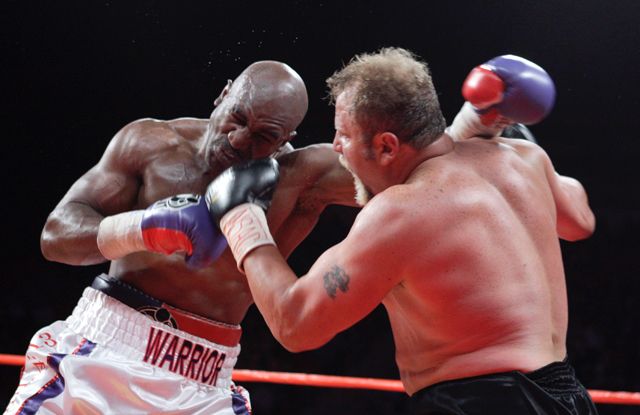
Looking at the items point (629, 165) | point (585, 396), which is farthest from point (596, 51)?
point (585, 396)

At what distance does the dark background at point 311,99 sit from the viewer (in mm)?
4758

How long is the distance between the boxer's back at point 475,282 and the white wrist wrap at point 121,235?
62cm

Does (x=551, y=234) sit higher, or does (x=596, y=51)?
(x=551, y=234)

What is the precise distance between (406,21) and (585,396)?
374 cm

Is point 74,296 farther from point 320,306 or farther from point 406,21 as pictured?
point 320,306

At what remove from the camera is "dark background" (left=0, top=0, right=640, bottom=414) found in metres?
4.76

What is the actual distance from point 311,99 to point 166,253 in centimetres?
352

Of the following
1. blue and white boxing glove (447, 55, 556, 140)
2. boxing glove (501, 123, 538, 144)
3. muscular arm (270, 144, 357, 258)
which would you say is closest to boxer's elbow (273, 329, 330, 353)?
blue and white boxing glove (447, 55, 556, 140)

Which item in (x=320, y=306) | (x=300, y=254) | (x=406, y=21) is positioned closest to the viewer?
(x=320, y=306)

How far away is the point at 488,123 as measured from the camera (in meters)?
1.67

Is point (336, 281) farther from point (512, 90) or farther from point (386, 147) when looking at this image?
point (512, 90)

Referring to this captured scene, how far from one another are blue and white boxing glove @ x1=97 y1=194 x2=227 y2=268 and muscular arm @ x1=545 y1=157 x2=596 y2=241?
2.43 feet

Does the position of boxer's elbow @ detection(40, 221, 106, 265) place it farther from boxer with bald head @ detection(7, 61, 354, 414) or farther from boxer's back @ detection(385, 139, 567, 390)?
boxer's back @ detection(385, 139, 567, 390)

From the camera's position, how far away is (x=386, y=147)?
1.48 meters
